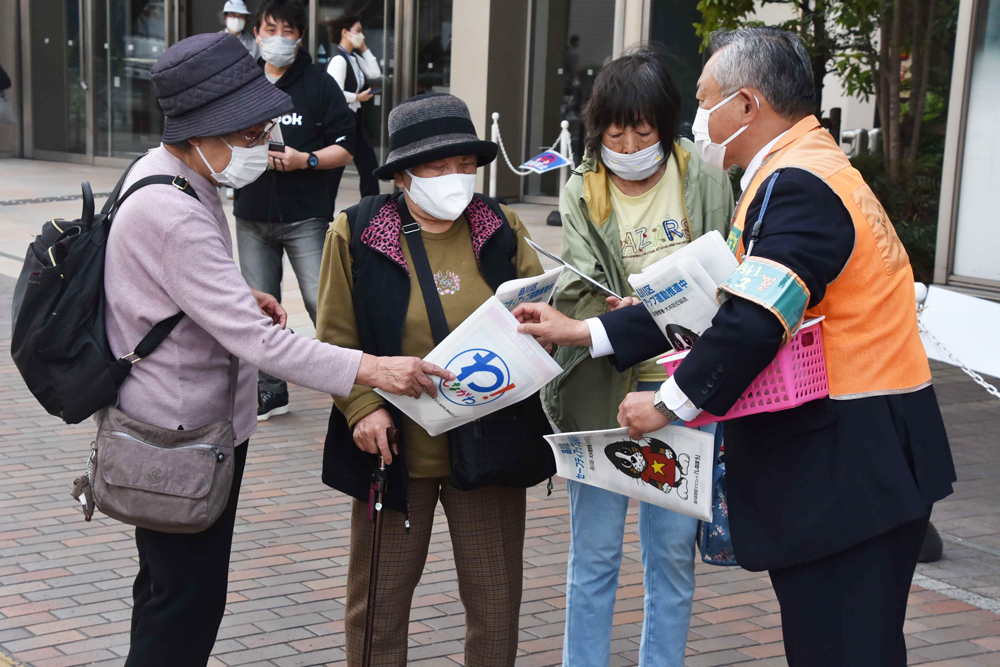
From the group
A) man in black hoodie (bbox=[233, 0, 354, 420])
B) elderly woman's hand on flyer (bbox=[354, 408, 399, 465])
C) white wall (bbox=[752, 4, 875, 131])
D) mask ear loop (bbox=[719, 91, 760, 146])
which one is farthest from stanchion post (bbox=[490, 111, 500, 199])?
mask ear loop (bbox=[719, 91, 760, 146])

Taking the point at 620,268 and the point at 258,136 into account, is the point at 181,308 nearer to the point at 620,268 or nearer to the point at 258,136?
the point at 258,136

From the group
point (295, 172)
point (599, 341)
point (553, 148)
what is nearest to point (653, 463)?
point (599, 341)

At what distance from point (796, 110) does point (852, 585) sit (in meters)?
1.04

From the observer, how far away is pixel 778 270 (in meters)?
2.27

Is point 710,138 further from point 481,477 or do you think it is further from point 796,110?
point 481,477

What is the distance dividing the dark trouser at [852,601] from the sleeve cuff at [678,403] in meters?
0.41

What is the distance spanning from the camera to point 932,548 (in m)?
4.81

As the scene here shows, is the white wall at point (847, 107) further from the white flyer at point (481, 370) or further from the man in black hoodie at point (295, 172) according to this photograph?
the white flyer at point (481, 370)

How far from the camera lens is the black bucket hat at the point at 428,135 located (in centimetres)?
303

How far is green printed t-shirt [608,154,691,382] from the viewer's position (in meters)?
3.31

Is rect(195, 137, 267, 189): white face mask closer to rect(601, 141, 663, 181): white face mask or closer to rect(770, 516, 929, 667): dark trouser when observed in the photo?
rect(601, 141, 663, 181): white face mask

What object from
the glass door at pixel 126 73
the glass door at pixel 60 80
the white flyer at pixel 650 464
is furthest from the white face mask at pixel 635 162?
the glass door at pixel 60 80

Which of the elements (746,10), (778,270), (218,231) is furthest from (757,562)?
(746,10)

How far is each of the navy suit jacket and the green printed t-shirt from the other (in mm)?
842
